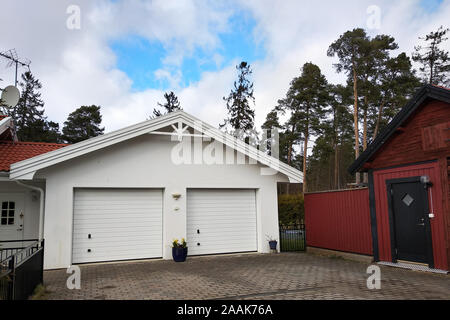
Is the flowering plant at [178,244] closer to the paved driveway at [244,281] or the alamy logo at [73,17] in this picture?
the paved driveway at [244,281]

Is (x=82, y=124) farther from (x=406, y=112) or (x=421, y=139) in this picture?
(x=421, y=139)

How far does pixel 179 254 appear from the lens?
10242mm

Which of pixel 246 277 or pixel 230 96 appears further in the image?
pixel 230 96

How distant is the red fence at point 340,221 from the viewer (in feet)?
32.7

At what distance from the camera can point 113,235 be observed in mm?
10234

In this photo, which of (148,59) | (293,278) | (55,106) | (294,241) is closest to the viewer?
(293,278)

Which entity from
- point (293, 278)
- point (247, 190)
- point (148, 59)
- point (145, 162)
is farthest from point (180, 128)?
point (293, 278)

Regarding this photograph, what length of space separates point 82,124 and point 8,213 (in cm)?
2867

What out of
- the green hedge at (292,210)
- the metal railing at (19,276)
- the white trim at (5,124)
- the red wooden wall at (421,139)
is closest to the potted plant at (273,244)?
the red wooden wall at (421,139)

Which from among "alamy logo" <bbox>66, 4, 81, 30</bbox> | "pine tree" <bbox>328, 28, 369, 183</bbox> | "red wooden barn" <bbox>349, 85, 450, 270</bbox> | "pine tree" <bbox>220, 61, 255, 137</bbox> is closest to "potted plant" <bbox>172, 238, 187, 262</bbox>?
"red wooden barn" <bbox>349, 85, 450, 270</bbox>

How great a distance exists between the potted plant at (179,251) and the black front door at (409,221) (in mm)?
5734

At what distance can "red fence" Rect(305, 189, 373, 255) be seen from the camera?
32.7ft
